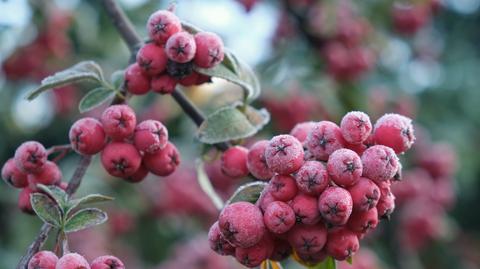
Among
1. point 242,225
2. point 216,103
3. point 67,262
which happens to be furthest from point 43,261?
point 216,103

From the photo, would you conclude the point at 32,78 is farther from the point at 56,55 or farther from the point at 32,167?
the point at 32,167

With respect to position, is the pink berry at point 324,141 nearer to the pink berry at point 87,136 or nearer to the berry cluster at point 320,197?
the berry cluster at point 320,197

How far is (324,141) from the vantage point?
1703 millimetres

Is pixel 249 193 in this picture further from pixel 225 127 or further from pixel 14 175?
pixel 14 175

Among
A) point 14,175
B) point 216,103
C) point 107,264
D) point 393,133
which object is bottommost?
point 216,103

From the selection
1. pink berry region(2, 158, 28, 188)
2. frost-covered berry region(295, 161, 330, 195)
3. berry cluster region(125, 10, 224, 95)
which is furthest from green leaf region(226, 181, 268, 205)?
pink berry region(2, 158, 28, 188)

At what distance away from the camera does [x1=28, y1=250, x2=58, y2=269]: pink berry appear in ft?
5.22

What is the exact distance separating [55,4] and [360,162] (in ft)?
9.25

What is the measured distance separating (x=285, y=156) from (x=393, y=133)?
0.92 ft

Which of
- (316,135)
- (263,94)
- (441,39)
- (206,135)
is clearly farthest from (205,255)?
(441,39)

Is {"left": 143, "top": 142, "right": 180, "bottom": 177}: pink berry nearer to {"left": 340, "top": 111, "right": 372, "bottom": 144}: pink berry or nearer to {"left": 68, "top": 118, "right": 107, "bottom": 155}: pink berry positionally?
{"left": 68, "top": 118, "right": 107, "bottom": 155}: pink berry

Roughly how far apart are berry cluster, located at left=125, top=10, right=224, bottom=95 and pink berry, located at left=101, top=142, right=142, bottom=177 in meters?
0.16

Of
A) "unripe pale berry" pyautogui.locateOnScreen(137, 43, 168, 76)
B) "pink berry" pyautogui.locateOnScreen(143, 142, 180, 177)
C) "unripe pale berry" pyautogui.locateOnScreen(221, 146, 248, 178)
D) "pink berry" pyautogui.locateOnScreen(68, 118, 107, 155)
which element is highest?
"unripe pale berry" pyautogui.locateOnScreen(137, 43, 168, 76)

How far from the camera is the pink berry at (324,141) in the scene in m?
1.70
